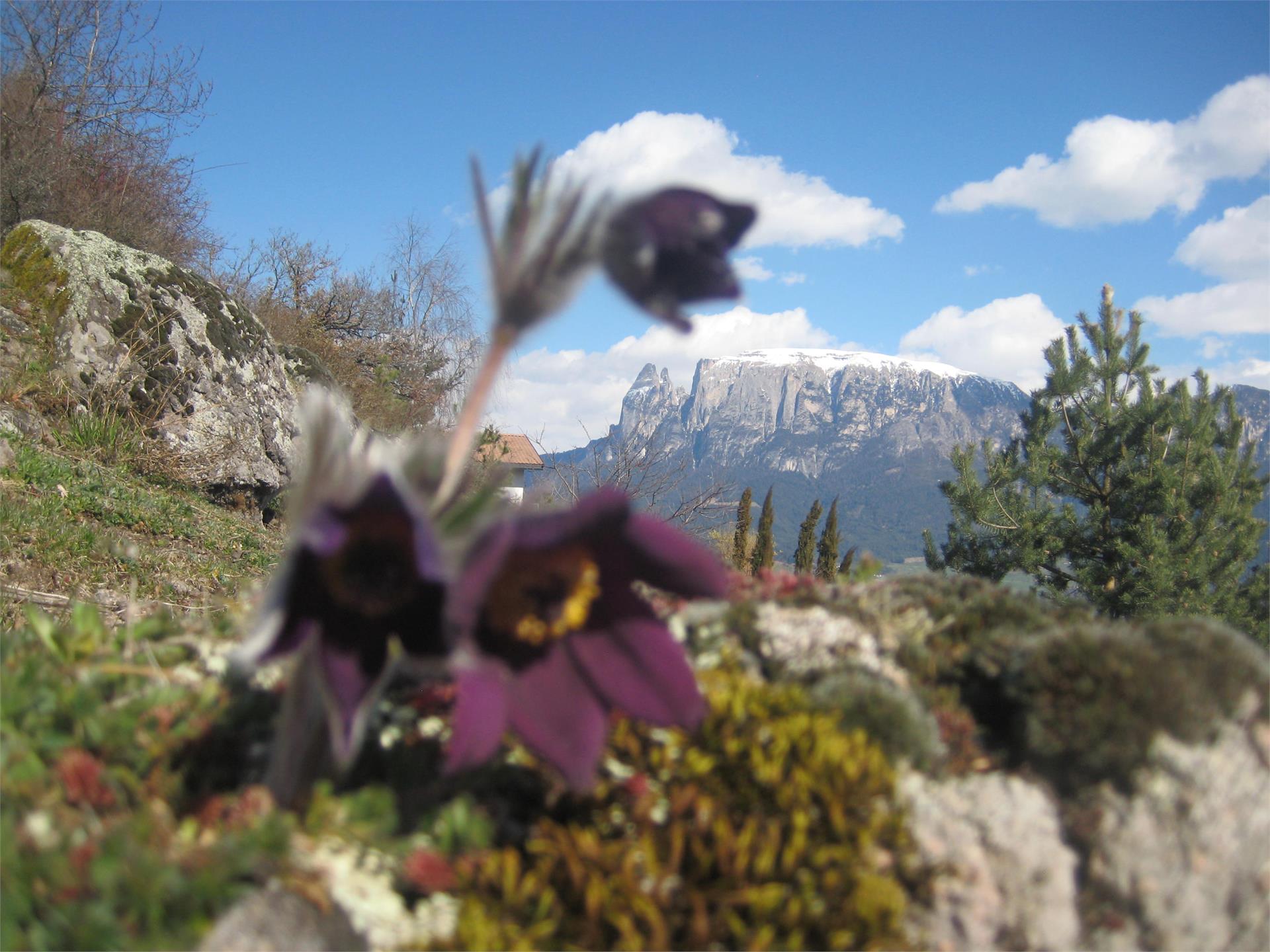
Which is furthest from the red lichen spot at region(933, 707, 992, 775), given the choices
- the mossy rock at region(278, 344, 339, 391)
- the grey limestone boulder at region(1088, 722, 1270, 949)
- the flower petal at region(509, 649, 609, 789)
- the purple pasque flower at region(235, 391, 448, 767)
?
the mossy rock at region(278, 344, 339, 391)

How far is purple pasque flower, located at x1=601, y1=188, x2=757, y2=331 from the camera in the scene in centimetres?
147

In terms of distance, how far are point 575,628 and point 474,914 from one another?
1.50ft

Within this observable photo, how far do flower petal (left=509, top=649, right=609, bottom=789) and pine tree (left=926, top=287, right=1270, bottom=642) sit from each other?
13021mm

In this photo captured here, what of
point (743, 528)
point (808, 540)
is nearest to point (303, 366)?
point (743, 528)

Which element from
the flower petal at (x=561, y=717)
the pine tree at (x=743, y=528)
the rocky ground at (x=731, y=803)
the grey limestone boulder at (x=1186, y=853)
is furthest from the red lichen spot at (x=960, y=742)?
the pine tree at (x=743, y=528)

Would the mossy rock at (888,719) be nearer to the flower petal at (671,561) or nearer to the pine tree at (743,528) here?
the flower petal at (671,561)

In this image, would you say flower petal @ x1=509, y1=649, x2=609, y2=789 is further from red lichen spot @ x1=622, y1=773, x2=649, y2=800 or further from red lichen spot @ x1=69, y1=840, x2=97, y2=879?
red lichen spot @ x1=69, y1=840, x2=97, y2=879

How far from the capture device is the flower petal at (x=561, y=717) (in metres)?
1.39

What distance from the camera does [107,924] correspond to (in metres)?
1.16

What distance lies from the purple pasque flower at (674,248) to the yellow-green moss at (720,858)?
0.76 m

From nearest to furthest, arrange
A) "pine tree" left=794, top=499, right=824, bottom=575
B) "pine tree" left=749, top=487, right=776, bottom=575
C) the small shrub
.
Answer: the small shrub < "pine tree" left=749, top=487, right=776, bottom=575 < "pine tree" left=794, top=499, right=824, bottom=575

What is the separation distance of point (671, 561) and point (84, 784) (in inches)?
40.5

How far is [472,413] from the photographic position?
4.73ft

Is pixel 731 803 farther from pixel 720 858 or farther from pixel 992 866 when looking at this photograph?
pixel 992 866
